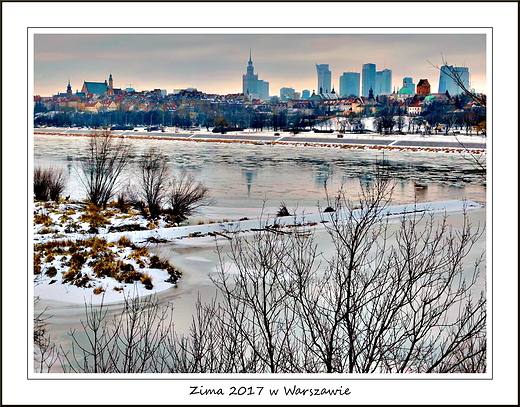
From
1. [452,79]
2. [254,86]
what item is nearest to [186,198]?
[254,86]

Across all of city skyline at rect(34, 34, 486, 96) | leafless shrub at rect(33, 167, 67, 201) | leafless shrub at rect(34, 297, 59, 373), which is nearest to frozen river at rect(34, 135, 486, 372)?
leafless shrub at rect(33, 167, 67, 201)

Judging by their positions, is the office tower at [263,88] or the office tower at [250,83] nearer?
the office tower at [250,83]

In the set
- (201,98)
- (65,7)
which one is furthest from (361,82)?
(65,7)

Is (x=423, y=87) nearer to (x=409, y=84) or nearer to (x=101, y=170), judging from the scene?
(x=409, y=84)

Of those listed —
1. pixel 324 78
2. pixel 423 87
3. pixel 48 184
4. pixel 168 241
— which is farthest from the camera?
pixel 48 184

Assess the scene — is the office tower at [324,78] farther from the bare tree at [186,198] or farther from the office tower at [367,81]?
the bare tree at [186,198]

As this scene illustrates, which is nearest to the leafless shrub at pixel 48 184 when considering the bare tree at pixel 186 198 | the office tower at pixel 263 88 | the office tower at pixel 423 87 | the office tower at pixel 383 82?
the bare tree at pixel 186 198

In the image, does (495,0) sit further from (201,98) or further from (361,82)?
(201,98)
